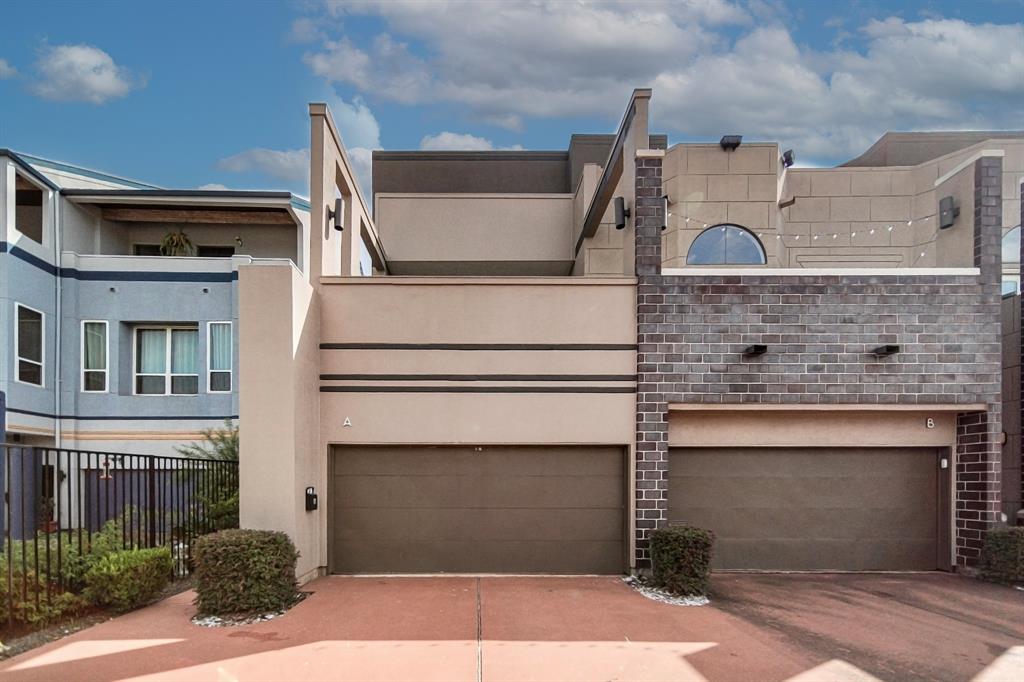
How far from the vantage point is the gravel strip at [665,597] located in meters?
7.26

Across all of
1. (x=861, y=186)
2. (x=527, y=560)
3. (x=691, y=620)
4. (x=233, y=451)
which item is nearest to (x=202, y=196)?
(x=233, y=451)

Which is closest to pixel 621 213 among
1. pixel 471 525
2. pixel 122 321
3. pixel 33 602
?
pixel 471 525

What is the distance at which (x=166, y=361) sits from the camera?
1474cm

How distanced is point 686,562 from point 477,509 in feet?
9.75

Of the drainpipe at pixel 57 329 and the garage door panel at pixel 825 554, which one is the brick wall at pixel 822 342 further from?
the drainpipe at pixel 57 329

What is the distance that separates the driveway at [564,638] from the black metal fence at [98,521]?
0.79 metres

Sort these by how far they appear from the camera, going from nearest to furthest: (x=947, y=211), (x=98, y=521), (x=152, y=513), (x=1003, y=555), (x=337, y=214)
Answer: (x=98, y=521) → (x=152, y=513) → (x=1003, y=555) → (x=337, y=214) → (x=947, y=211)

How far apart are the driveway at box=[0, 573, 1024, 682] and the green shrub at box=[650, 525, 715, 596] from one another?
13.3 inches

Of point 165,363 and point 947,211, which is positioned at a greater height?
point 947,211

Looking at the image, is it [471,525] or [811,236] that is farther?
[811,236]

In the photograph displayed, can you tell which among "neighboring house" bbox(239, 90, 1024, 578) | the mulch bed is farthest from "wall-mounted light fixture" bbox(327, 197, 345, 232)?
the mulch bed

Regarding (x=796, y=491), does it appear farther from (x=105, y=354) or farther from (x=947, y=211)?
(x=105, y=354)

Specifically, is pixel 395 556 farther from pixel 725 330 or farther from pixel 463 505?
pixel 725 330

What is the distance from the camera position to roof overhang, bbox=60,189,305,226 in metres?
14.3
